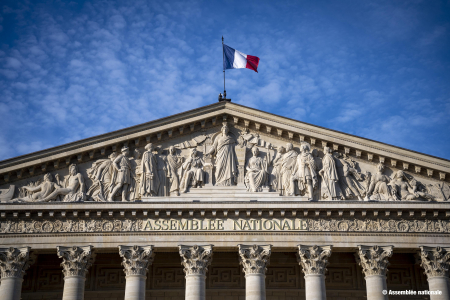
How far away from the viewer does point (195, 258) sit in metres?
25.9

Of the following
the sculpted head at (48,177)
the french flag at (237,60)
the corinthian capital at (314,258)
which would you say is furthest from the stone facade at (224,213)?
the french flag at (237,60)

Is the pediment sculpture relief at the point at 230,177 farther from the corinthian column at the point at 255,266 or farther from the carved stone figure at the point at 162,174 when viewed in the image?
the corinthian column at the point at 255,266

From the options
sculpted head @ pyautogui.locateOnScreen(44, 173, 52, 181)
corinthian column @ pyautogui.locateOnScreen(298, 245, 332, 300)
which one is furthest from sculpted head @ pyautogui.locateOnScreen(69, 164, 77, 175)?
corinthian column @ pyautogui.locateOnScreen(298, 245, 332, 300)

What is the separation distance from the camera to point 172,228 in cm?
2636

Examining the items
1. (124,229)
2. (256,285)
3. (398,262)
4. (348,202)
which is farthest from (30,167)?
(398,262)

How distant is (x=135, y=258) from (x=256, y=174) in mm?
6313

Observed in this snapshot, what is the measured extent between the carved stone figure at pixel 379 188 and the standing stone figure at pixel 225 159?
233 inches

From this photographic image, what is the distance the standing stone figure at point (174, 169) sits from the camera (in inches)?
1072

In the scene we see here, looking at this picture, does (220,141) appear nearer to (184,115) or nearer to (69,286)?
(184,115)

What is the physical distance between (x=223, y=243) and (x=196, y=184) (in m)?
2.93

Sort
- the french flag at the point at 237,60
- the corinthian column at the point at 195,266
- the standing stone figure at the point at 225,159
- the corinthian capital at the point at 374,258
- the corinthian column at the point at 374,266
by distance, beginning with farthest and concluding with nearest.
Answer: the french flag at the point at 237,60 → the standing stone figure at the point at 225,159 → the corinthian capital at the point at 374,258 → the corinthian column at the point at 374,266 → the corinthian column at the point at 195,266

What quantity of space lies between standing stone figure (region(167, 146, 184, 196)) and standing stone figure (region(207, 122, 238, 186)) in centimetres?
143

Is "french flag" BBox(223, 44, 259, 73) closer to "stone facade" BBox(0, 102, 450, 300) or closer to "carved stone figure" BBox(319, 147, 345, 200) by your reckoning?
"stone facade" BBox(0, 102, 450, 300)

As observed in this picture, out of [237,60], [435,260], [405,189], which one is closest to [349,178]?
[405,189]
